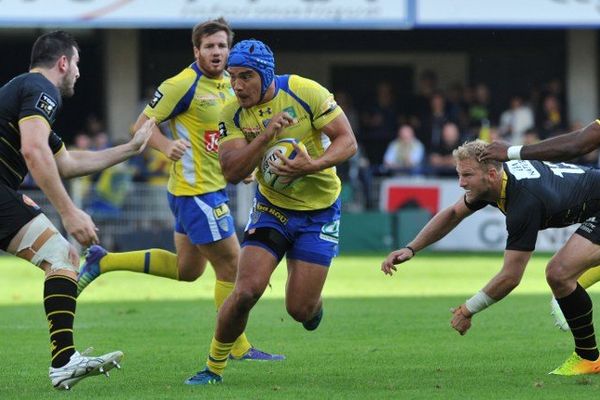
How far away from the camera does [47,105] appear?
836 cm

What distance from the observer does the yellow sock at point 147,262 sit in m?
11.6

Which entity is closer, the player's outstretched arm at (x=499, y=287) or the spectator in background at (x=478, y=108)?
the player's outstretched arm at (x=499, y=287)

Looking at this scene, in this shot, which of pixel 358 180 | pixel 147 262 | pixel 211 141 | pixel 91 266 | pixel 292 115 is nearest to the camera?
pixel 292 115

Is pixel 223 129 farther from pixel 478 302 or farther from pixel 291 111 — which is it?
pixel 478 302

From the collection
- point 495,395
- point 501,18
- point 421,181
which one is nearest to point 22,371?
point 495,395

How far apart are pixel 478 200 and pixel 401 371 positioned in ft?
4.41

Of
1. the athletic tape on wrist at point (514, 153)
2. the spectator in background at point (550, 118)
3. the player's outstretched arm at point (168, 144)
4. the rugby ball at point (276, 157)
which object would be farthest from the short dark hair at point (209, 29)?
the spectator in background at point (550, 118)

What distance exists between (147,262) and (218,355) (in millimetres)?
3028

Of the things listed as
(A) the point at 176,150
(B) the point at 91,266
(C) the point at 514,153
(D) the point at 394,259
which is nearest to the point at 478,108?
(B) the point at 91,266

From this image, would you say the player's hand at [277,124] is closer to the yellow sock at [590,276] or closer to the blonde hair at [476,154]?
the blonde hair at [476,154]

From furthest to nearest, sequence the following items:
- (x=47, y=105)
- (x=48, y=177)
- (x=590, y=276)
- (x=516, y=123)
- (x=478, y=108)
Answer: (x=478, y=108), (x=516, y=123), (x=590, y=276), (x=47, y=105), (x=48, y=177)

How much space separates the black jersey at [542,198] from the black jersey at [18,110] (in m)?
3.10

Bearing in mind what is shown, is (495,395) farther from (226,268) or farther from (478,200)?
(226,268)

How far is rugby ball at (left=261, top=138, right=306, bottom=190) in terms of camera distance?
351 inches
